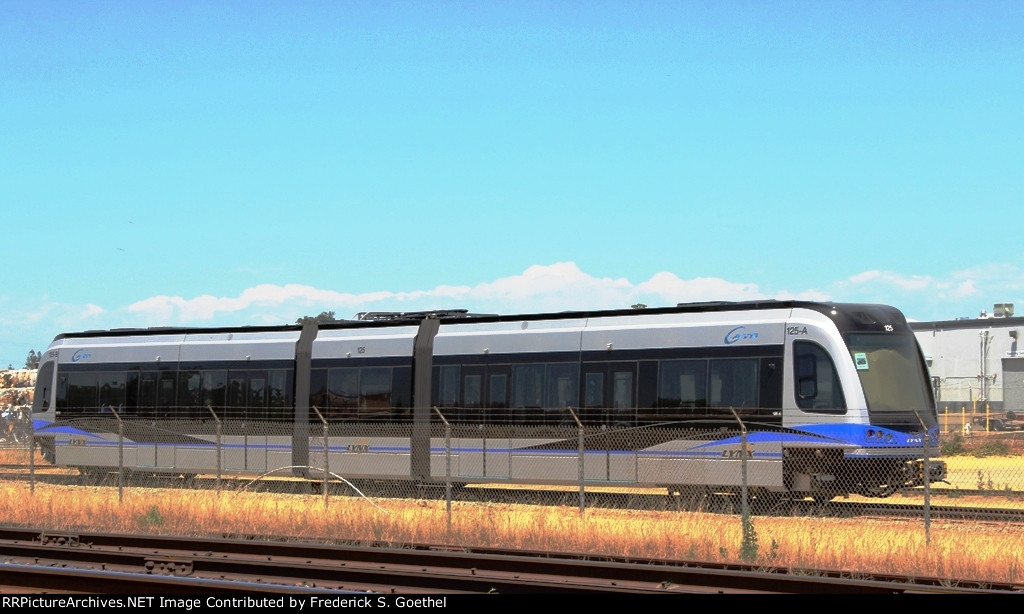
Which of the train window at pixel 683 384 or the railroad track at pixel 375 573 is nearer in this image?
the railroad track at pixel 375 573

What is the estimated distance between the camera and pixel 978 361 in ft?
213

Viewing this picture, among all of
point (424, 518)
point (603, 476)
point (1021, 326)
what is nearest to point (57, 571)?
point (424, 518)

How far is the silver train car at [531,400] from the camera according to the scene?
2014cm

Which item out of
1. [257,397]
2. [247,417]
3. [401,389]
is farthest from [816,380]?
[247,417]

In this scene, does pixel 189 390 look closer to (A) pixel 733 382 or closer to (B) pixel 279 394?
(B) pixel 279 394

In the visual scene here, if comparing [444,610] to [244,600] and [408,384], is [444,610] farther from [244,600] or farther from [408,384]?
[408,384]

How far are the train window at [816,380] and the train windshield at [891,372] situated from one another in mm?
438

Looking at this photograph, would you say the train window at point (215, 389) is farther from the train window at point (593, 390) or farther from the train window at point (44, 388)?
the train window at point (593, 390)

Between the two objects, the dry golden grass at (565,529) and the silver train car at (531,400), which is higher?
the silver train car at (531,400)

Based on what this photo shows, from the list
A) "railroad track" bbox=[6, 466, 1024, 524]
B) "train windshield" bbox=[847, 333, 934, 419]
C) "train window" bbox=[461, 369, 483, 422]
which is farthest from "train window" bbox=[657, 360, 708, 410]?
"train window" bbox=[461, 369, 483, 422]

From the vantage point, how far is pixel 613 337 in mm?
22484

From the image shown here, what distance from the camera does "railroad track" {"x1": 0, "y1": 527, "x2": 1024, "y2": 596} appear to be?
39.2 feet

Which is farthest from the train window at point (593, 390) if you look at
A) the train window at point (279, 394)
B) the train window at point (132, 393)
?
the train window at point (132, 393)

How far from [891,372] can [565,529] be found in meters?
7.10
